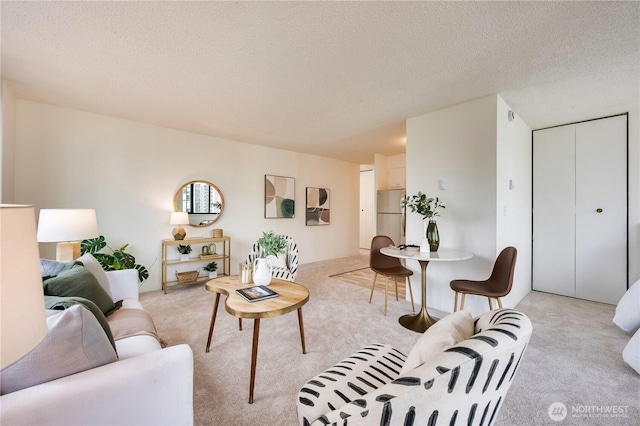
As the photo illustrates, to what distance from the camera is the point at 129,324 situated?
1604 mm

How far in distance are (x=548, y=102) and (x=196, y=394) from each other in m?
4.38

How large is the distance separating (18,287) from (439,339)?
110 cm

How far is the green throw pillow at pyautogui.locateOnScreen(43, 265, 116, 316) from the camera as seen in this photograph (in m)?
1.43

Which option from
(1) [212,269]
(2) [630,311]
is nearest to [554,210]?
(2) [630,311]

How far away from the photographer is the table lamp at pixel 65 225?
2109 millimetres

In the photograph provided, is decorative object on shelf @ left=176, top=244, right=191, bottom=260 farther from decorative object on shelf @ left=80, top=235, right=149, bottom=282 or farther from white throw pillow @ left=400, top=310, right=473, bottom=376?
white throw pillow @ left=400, top=310, right=473, bottom=376

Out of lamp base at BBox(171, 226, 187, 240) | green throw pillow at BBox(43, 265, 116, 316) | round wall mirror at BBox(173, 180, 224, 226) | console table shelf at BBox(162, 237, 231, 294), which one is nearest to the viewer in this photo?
green throw pillow at BBox(43, 265, 116, 316)

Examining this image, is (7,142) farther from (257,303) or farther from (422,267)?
(422,267)

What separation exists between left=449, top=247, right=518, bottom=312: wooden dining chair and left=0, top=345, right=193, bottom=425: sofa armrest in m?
2.32

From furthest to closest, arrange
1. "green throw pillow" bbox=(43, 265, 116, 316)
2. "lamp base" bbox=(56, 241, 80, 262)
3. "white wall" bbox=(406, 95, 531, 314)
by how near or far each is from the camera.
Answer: "white wall" bbox=(406, 95, 531, 314) → "lamp base" bbox=(56, 241, 80, 262) → "green throw pillow" bbox=(43, 265, 116, 316)

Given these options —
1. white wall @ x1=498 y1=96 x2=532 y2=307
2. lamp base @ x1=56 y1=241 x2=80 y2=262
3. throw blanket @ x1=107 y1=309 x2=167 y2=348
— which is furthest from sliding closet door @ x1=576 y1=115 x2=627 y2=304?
lamp base @ x1=56 y1=241 x2=80 y2=262

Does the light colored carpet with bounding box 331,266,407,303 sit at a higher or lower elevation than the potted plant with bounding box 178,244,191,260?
lower

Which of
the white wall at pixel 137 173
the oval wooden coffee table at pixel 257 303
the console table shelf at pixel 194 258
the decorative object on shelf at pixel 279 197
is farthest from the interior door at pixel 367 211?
the oval wooden coffee table at pixel 257 303

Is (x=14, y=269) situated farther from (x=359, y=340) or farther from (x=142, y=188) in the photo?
(x=142, y=188)
